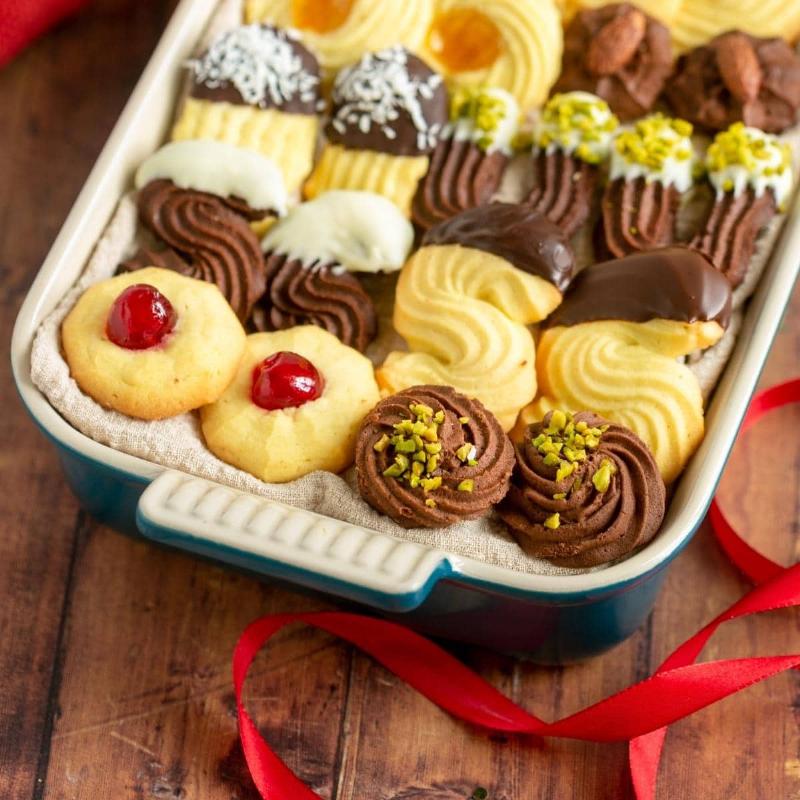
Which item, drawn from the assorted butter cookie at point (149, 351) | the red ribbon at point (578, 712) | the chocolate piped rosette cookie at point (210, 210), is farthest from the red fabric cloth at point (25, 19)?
the red ribbon at point (578, 712)

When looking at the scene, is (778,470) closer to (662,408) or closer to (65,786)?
(662,408)

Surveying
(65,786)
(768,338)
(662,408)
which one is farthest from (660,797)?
(65,786)

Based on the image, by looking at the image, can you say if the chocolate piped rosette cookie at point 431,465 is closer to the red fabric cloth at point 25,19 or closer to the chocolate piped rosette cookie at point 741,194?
the chocolate piped rosette cookie at point 741,194

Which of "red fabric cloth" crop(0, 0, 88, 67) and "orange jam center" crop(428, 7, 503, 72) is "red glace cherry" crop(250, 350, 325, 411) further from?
"red fabric cloth" crop(0, 0, 88, 67)

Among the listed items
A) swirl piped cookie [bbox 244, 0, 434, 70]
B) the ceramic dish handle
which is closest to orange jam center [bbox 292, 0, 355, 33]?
swirl piped cookie [bbox 244, 0, 434, 70]

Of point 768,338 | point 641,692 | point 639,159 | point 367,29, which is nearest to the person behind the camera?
point 641,692
